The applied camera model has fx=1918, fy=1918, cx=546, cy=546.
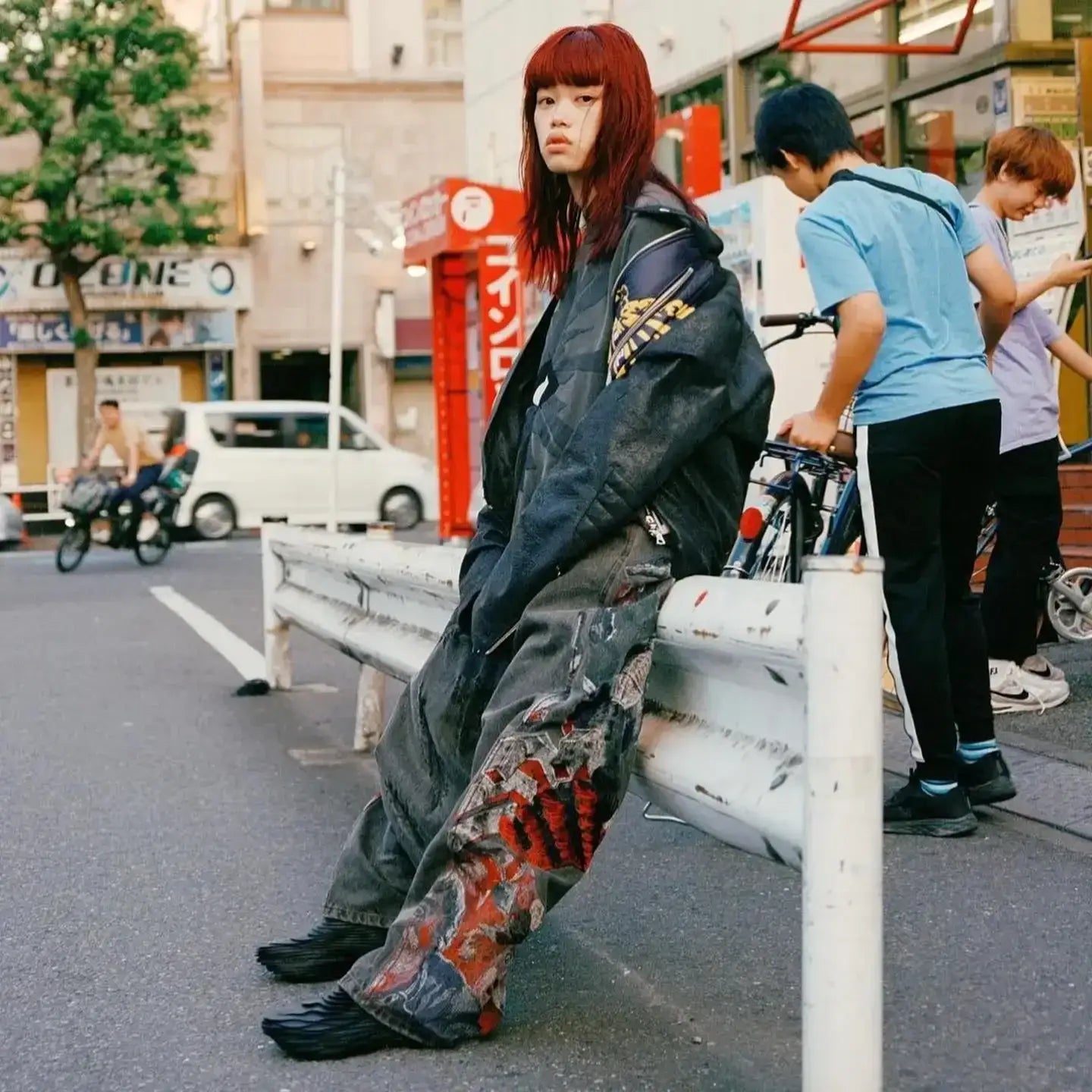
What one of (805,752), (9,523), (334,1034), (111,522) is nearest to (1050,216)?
(334,1034)

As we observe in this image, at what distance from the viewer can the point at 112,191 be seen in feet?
94.5

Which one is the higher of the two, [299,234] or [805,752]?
[299,234]

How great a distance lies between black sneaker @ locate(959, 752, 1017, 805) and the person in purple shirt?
1.41 metres

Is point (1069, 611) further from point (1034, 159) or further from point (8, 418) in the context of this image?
point (8, 418)

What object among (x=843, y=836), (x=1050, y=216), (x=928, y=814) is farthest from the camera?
(x=1050, y=216)

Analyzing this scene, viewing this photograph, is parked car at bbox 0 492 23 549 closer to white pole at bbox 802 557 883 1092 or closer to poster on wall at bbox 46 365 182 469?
poster on wall at bbox 46 365 182 469

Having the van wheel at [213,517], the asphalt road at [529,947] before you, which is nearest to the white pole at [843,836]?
the asphalt road at [529,947]

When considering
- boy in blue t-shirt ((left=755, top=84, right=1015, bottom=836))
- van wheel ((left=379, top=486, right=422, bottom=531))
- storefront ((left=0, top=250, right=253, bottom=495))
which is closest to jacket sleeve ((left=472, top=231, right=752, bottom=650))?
boy in blue t-shirt ((left=755, top=84, right=1015, bottom=836))

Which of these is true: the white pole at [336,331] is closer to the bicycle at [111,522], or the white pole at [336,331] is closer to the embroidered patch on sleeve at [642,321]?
the bicycle at [111,522]

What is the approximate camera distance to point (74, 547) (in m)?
17.7

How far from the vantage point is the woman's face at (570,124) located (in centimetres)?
326

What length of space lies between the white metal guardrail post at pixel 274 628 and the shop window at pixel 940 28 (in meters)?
5.12

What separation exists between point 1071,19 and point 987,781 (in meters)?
7.03

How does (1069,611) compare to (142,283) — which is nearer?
(1069,611)
